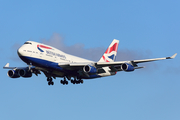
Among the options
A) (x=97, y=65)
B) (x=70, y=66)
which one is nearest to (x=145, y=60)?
(x=97, y=65)

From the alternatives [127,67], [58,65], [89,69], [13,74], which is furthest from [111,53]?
[13,74]

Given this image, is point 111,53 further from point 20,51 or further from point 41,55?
point 20,51

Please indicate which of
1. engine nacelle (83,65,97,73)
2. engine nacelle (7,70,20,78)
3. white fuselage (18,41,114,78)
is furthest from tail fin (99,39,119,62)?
engine nacelle (7,70,20,78)

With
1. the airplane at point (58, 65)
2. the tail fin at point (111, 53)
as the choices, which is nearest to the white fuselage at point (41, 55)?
the airplane at point (58, 65)

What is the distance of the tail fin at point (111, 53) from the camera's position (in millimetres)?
75287

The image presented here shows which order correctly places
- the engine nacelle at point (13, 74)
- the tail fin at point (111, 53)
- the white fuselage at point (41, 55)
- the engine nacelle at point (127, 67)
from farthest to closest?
the tail fin at point (111, 53) → the engine nacelle at point (13, 74) → the engine nacelle at point (127, 67) → the white fuselage at point (41, 55)

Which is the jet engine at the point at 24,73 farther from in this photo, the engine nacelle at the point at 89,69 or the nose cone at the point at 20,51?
the engine nacelle at the point at 89,69

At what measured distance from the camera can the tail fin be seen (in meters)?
75.3

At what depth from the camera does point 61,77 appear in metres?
67.0

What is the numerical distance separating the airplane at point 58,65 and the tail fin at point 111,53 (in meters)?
6.07

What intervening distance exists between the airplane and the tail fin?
6.07 m

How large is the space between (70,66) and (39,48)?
6168mm

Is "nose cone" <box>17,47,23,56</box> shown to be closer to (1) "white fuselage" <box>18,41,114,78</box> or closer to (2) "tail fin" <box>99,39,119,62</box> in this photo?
(1) "white fuselage" <box>18,41,114,78</box>

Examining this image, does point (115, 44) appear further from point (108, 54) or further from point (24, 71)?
point (24, 71)
